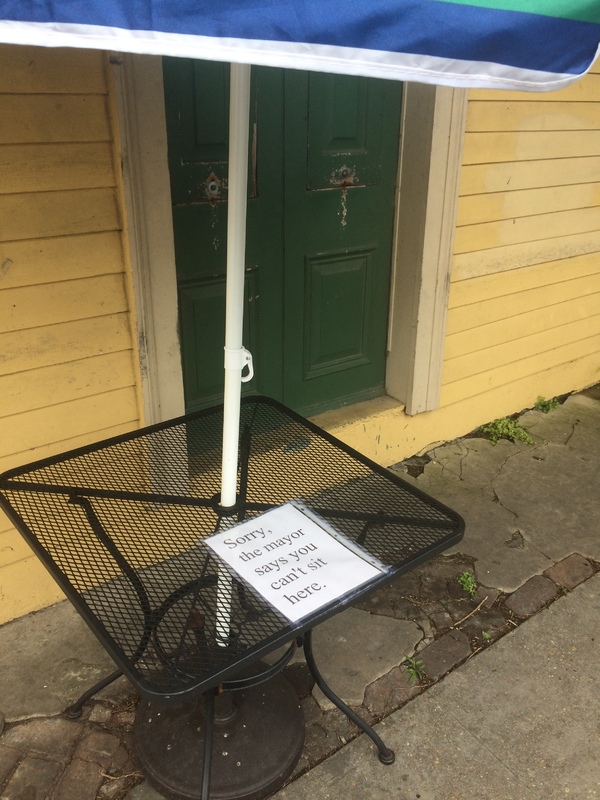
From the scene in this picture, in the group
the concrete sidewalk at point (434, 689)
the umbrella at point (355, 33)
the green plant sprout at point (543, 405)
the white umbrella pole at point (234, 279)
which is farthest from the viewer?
the green plant sprout at point (543, 405)

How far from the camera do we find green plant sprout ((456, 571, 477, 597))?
8.58 ft

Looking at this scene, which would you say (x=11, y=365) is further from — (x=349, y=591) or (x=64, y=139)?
(x=349, y=591)

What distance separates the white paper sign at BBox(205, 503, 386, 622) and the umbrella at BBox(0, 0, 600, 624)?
97 centimetres

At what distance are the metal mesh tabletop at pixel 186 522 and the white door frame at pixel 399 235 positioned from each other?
37 centimetres

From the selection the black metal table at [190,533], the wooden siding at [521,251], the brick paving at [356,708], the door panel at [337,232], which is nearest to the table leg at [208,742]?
the black metal table at [190,533]

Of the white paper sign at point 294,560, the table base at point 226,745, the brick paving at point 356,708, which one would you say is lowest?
the brick paving at point 356,708

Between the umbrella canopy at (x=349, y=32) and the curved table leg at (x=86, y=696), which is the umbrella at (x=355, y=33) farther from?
the curved table leg at (x=86, y=696)

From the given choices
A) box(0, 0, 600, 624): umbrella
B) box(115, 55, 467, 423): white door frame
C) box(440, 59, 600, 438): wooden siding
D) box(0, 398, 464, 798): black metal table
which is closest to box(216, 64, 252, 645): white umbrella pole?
box(0, 398, 464, 798): black metal table

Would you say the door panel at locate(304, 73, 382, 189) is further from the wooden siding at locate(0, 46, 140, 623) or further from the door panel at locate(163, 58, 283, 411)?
the wooden siding at locate(0, 46, 140, 623)

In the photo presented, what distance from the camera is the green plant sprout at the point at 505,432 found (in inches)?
148

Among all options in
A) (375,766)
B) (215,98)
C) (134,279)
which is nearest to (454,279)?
(215,98)

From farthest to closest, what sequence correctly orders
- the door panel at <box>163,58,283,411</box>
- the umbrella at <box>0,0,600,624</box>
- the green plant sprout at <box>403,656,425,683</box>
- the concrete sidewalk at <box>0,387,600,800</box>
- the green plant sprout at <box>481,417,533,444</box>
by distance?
the green plant sprout at <box>481,417,533,444</box>
the door panel at <box>163,58,283,411</box>
the green plant sprout at <box>403,656,425,683</box>
the concrete sidewalk at <box>0,387,600,800</box>
the umbrella at <box>0,0,600,624</box>

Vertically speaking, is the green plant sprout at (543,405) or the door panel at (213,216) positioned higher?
the door panel at (213,216)

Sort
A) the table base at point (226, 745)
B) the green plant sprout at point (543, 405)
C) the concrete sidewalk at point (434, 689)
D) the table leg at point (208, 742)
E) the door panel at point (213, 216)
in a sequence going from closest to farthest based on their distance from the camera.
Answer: the table leg at point (208, 742) < the table base at point (226, 745) < the concrete sidewalk at point (434, 689) < the door panel at point (213, 216) < the green plant sprout at point (543, 405)
